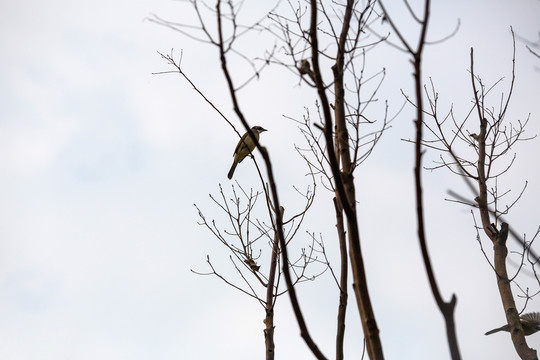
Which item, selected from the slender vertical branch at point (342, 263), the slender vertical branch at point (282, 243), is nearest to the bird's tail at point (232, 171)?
the slender vertical branch at point (342, 263)

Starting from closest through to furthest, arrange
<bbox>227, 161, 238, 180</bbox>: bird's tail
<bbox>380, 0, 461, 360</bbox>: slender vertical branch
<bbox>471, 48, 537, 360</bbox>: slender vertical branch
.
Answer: <bbox>380, 0, 461, 360</bbox>: slender vertical branch, <bbox>471, 48, 537, 360</bbox>: slender vertical branch, <bbox>227, 161, 238, 180</bbox>: bird's tail

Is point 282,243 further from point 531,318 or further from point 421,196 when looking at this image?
point 531,318

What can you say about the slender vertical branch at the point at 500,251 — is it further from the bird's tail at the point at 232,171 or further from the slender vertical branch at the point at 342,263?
the bird's tail at the point at 232,171

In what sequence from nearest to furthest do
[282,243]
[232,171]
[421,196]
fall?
1. [421,196]
2. [282,243]
3. [232,171]

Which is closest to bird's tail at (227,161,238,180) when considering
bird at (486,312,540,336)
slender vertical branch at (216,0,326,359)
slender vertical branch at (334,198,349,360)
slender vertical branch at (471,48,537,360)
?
slender vertical branch at (471,48,537,360)

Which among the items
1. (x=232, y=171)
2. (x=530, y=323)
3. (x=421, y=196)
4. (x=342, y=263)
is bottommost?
(x=421, y=196)

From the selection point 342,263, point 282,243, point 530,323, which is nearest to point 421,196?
point 282,243

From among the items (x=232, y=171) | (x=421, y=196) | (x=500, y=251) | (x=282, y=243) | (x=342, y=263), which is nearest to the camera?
(x=421, y=196)

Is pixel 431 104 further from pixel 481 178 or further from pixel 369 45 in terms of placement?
pixel 369 45

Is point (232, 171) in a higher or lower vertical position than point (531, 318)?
higher

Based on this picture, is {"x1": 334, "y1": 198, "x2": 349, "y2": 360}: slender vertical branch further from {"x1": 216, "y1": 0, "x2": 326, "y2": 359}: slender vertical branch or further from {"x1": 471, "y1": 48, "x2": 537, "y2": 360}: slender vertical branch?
{"x1": 471, "y1": 48, "x2": 537, "y2": 360}: slender vertical branch

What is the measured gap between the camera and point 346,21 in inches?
98.9

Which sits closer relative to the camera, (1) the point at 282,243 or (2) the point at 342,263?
(1) the point at 282,243

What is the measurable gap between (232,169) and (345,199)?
7231 mm
